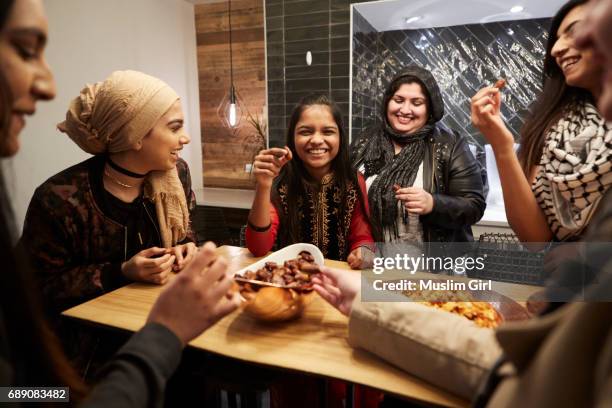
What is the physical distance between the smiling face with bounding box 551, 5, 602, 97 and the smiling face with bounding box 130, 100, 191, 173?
4.96ft

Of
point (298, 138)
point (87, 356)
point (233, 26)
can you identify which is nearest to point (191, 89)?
point (233, 26)

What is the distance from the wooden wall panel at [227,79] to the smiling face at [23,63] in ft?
11.0

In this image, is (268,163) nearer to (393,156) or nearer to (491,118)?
(393,156)

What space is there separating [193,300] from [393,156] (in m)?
1.62

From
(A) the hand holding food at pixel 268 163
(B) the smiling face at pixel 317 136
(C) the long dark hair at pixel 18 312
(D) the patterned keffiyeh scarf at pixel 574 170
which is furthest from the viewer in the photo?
(B) the smiling face at pixel 317 136

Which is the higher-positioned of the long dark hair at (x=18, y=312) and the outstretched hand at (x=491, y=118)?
the outstretched hand at (x=491, y=118)

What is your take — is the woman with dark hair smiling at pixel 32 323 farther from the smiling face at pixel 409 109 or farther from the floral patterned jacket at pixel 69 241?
the smiling face at pixel 409 109

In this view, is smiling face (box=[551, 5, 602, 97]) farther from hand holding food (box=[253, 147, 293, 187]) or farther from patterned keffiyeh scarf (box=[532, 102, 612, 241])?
hand holding food (box=[253, 147, 293, 187])

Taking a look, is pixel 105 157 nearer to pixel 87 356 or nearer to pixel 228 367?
pixel 87 356

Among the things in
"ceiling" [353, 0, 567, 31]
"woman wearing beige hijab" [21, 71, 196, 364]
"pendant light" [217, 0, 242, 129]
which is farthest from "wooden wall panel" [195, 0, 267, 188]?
"woman wearing beige hijab" [21, 71, 196, 364]

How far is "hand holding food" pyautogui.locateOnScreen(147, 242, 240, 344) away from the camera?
0.79m

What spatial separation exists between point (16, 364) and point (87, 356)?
0.94 metres

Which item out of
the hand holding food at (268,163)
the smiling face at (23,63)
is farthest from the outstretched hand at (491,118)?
the smiling face at (23,63)

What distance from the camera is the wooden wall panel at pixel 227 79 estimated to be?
3957mm
